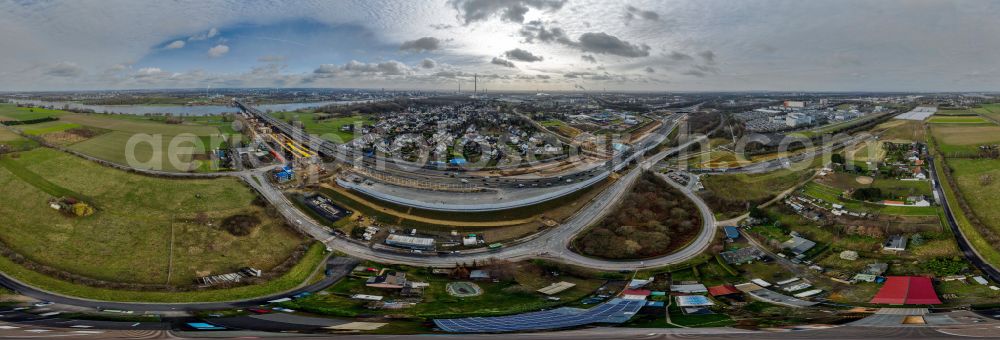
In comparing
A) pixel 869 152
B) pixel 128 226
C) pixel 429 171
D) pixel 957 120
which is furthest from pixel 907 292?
pixel 957 120

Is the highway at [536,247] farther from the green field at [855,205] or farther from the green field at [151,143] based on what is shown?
the green field at [151,143]

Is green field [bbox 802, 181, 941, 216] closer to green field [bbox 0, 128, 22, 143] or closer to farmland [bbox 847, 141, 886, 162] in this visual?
farmland [bbox 847, 141, 886, 162]

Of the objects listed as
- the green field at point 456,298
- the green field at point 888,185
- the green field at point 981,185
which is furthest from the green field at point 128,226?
the green field at point 981,185

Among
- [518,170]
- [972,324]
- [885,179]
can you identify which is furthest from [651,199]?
[972,324]

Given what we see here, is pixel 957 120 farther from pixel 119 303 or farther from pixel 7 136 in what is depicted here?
pixel 7 136

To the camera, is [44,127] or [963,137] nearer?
[963,137]

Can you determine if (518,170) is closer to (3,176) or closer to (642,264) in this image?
(642,264)

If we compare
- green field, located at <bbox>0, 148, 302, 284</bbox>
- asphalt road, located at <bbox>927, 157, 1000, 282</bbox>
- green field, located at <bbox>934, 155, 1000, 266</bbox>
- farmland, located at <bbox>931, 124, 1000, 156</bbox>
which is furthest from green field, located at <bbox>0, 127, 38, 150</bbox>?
farmland, located at <bbox>931, 124, 1000, 156</bbox>
